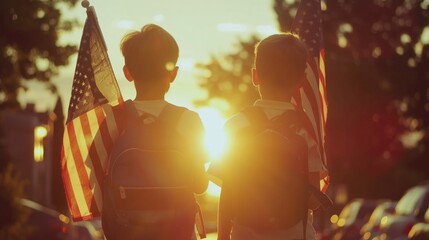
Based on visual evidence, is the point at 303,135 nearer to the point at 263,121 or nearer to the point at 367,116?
the point at 263,121

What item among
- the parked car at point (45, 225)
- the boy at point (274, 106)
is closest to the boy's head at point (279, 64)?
the boy at point (274, 106)

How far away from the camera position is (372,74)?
136ft

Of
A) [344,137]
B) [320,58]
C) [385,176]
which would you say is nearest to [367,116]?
[344,137]

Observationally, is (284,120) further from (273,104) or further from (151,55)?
(151,55)

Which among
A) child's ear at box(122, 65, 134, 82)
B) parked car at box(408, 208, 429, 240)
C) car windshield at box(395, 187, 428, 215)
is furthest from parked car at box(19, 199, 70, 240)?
child's ear at box(122, 65, 134, 82)

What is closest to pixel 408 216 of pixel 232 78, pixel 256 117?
pixel 256 117

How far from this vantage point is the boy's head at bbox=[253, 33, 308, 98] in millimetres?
6023

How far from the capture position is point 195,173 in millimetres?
5953

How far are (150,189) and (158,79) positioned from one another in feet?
2.02

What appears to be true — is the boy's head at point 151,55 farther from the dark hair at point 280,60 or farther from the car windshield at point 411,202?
the car windshield at point 411,202

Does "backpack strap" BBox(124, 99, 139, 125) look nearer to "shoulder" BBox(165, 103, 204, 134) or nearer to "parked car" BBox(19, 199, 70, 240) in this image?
"shoulder" BBox(165, 103, 204, 134)

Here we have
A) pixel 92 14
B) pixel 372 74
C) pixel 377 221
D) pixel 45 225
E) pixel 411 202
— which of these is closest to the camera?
pixel 92 14

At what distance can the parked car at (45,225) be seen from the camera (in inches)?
851

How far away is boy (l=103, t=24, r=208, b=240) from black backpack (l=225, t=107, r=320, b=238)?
0.19 metres
